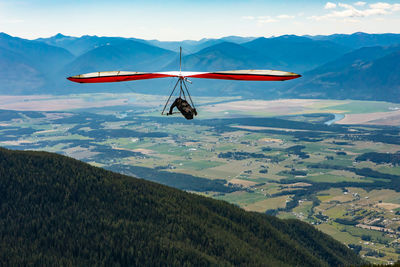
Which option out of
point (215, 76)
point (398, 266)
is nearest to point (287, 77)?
point (215, 76)

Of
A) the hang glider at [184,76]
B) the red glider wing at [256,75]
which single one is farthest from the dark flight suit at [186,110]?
the red glider wing at [256,75]

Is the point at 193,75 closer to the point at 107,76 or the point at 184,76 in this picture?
the point at 184,76

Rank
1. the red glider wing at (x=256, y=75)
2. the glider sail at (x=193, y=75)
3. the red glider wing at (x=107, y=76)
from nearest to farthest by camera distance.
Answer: the red glider wing at (x=256, y=75) → the glider sail at (x=193, y=75) → the red glider wing at (x=107, y=76)

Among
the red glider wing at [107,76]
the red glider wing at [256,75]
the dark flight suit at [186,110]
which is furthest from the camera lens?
the dark flight suit at [186,110]

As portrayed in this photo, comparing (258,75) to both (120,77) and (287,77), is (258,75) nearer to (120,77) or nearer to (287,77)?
(287,77)

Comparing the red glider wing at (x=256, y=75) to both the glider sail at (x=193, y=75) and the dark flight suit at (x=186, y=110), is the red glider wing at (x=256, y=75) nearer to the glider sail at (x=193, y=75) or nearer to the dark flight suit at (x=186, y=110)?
the glider sail at (x=193, y=75)

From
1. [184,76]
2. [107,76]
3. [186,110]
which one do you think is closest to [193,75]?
[184,76]

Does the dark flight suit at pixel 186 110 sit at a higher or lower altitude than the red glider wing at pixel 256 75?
lower

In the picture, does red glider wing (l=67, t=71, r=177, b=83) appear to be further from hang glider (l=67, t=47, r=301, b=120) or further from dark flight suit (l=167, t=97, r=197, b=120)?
dark flight suit (l=167, t=97, r=197, b=120)

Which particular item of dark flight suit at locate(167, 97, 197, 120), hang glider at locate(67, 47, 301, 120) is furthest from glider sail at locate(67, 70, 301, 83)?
dark flight suit at locate(167, 97, 197, 120)

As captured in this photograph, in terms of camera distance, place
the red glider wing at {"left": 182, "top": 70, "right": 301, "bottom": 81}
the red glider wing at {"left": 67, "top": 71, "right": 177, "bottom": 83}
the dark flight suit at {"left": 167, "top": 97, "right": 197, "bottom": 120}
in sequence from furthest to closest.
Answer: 1. the dark flight suit at {"left": 167, "top": 97, "right": 197, "bottom": 120}
2. the red glider wing at {"left": 67, "top": 71, "right": 177, "bottom": 83}
3. the red glider wing at {"left": 182, "top": 70, "right": 301, "bottom": 81}

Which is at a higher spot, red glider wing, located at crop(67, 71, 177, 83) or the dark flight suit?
red glider wing, located at crop(67, 71, 177, 83)
